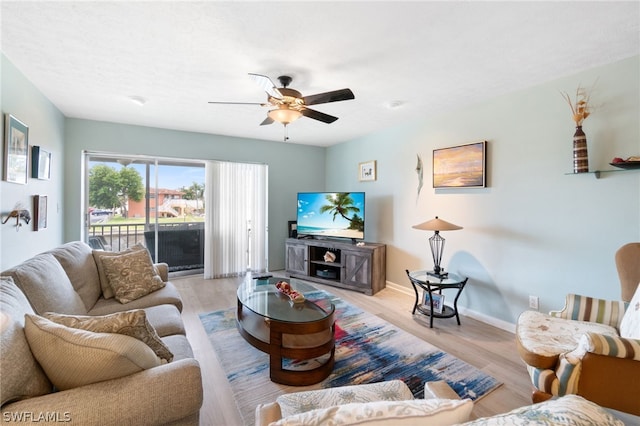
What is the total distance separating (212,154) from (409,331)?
3.89 meters

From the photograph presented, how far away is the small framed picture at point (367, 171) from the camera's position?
14.8ft

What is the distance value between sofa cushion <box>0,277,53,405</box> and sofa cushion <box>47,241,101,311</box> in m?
1.03

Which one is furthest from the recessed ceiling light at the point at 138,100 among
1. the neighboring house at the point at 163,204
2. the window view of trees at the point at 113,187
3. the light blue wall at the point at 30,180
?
the neighboring house at the point at 163,204

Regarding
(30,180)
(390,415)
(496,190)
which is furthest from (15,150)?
(496,190)

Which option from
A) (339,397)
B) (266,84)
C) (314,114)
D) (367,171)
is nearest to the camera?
(339,397)

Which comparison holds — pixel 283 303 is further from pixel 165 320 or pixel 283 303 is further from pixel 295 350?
pixel 165 320

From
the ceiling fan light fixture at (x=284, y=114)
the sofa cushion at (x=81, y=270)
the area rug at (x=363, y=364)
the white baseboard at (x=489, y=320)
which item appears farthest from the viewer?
the white baseboard at (x=489, y=320)

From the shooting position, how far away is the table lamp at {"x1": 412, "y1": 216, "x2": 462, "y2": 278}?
3020 mm

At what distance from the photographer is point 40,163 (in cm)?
276

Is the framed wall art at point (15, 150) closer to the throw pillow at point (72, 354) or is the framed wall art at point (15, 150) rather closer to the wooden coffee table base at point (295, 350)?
the throw pillow at point (72, 354)

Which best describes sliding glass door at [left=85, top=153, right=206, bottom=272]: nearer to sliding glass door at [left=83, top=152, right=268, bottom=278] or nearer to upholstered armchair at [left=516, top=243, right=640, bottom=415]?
sliding glass door at [left=83, top=152, right=268, bottom=278]

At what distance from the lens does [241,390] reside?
6.47 feet

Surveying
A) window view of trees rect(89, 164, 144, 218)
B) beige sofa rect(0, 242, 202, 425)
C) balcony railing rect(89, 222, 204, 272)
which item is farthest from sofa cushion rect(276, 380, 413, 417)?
window view of trees rect(89, 164, 144, 218)

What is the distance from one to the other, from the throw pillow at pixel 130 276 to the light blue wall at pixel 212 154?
2.00m
